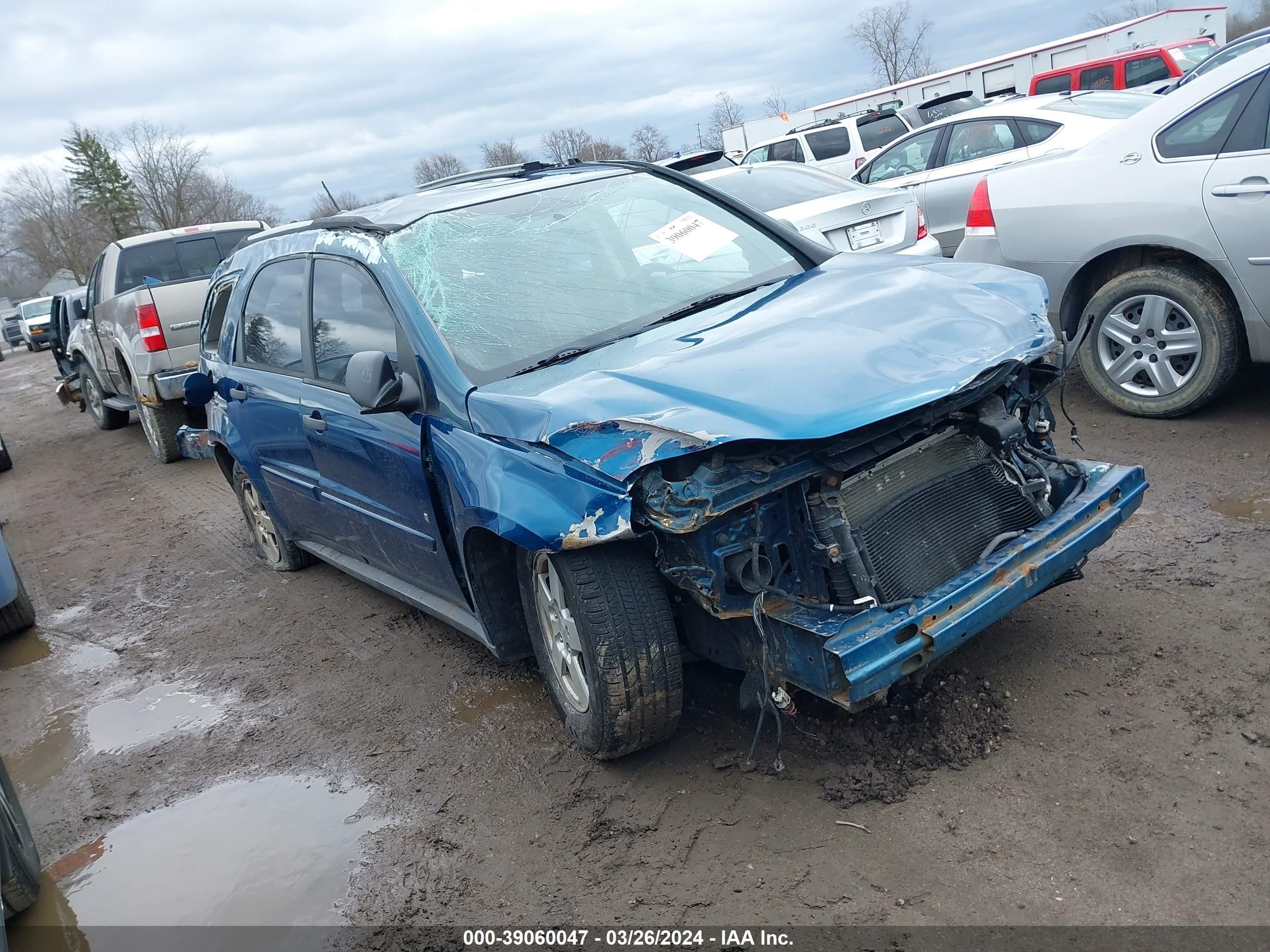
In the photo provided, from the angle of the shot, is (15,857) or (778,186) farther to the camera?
(778,186)

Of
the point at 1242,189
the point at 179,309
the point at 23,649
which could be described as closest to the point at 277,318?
the point at 23,649

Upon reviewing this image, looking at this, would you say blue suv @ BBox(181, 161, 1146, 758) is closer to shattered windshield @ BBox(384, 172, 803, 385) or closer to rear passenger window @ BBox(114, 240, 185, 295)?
shattered windshield @ BBox(384, 172, 803, 385)

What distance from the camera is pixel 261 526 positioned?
20.9ft

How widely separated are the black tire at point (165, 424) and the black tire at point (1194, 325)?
8126 millimetres

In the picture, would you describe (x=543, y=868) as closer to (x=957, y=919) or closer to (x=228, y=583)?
(x=957, y=919)

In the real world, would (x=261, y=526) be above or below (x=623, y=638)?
below

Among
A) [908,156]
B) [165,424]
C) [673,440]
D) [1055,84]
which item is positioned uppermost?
[1055,84]

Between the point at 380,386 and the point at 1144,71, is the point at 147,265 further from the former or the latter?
the point at 1144,71

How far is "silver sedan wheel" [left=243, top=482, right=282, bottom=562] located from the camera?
6.25 meters

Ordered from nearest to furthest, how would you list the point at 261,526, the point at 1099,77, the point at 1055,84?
the point at 261,526
the point at 1099,77
the point at 1055,84

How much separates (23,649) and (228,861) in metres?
3.36

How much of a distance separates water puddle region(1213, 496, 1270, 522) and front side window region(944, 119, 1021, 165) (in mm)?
6483

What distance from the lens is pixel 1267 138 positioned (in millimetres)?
4918

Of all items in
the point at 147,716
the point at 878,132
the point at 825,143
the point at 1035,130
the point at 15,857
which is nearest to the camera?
the point at 15,857
